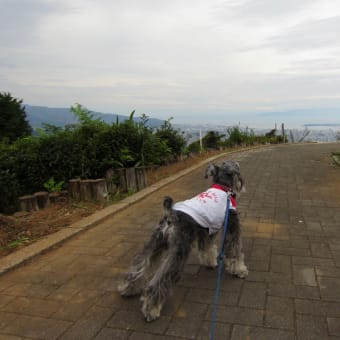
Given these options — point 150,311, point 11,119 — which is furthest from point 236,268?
point 11,119

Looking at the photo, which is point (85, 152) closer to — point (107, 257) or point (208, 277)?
point (107, 257)

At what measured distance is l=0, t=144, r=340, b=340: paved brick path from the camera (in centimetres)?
255

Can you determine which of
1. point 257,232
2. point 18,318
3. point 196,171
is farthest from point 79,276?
point 196,171

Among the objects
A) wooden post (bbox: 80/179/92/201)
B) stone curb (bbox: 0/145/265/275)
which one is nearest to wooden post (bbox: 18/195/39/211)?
wooden post (bbox: 80/179/92/201)

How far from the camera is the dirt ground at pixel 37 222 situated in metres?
4.25

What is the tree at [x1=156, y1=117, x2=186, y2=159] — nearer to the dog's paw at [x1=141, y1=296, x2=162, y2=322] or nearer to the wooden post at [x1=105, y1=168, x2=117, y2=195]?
the wooden post at [x1=105, y1=168, x2=117, y2=195]

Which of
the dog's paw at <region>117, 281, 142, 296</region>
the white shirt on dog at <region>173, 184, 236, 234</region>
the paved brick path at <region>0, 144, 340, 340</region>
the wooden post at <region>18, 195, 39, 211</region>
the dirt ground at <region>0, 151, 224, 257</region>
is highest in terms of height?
the white shirt on dog at <region>173, 184, 236, 234</region>

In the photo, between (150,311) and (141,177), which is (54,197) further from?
(150,311)

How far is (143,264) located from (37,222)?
2.59m

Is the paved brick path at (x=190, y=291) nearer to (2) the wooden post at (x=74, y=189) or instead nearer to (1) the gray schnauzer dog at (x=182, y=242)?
(1) the gray schnauzer dog at (x=182, y=242)

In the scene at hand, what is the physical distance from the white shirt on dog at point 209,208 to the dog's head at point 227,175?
148 millimetres

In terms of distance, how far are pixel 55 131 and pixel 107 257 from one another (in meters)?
4.09

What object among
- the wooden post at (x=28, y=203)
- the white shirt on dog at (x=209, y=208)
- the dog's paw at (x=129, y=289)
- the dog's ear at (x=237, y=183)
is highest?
the dog's ear at (x=237, y=183)

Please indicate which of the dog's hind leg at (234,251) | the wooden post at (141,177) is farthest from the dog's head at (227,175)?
the wooden post at (141,177)
